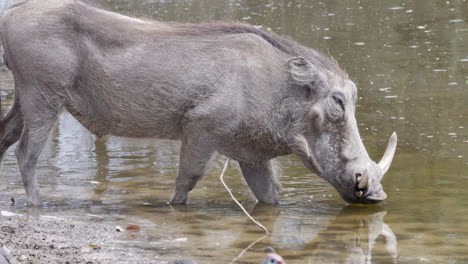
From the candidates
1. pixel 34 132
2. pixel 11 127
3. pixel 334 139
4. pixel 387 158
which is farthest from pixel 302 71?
pixel 11 127

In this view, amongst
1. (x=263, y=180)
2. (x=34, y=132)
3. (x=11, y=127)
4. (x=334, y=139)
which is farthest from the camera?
(x=11, y=127)

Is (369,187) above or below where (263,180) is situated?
above

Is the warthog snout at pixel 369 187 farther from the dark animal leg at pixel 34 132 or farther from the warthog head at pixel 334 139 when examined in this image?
the dark animal leg at pixel 34 132

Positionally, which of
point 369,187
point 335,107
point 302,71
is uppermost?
point 302,71

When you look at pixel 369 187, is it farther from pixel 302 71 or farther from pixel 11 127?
pixel 11 127

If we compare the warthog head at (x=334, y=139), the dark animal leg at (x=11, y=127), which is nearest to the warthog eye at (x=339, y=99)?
the warthog head at (x=334, y=139)

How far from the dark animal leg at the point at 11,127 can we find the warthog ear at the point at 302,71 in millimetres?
1961

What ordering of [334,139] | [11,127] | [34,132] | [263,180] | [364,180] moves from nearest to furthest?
[364,180] < [334,139] < [34,132] < [263,180] < [11,127]

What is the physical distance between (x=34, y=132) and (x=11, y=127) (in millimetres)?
447

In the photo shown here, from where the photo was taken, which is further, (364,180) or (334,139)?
(334,139)

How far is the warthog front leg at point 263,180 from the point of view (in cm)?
625

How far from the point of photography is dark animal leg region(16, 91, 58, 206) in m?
6.14

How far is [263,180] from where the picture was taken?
629 cm

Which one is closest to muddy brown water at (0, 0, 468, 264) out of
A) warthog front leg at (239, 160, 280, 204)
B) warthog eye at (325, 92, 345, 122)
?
warthog front leg at (239, 160, 280, 204)
